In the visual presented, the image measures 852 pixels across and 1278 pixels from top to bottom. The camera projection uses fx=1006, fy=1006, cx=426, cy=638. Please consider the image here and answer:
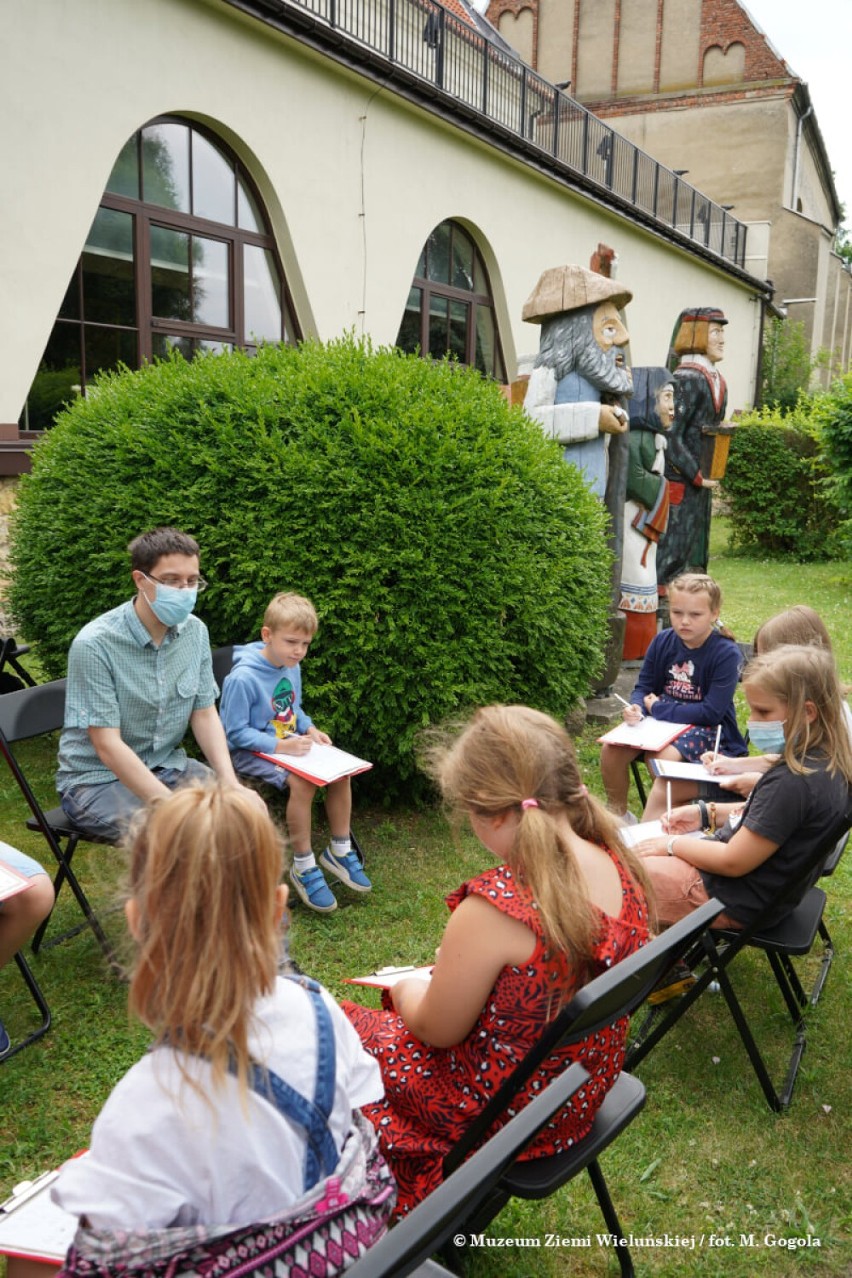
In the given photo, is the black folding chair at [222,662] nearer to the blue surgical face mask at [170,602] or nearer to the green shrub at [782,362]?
the blue surgical face mask at [170,602]

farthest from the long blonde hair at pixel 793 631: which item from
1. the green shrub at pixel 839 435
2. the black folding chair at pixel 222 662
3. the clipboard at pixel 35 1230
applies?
the green shrub at pixel 839 435

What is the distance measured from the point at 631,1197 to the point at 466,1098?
0.87 metres

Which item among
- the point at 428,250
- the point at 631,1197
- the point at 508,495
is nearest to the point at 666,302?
the point at 428,250

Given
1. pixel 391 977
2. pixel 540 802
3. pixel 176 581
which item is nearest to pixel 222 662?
pixel 176 581

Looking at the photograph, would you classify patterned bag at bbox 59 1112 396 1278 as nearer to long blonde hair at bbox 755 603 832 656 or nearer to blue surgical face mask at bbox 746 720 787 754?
blue surgical face mask at bbox 746 720 787 754

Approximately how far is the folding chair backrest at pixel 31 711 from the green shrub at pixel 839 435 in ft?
39.7

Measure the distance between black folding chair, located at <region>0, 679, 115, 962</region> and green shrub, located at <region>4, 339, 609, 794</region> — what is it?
120cm

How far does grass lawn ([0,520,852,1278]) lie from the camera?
2.44 metres

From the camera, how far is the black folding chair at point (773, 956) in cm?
276

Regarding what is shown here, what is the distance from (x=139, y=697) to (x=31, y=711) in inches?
16.2

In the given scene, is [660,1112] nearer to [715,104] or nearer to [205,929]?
[205,929]

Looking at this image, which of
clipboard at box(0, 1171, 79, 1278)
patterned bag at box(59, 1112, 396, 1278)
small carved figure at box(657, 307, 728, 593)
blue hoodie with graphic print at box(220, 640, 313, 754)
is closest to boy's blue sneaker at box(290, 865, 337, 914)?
blue hoodie with graphic print at box(220, 640, 313, 754)

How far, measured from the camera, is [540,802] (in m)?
1.98

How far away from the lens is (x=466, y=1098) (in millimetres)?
2049
